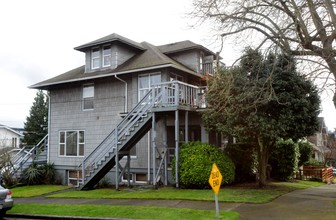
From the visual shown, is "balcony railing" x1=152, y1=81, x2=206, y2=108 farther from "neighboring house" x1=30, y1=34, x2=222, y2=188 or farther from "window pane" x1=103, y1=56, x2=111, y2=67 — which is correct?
"window pane" x1=103, y1=56, x2=111, y2=67

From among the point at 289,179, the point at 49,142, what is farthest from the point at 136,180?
the point at 289,179

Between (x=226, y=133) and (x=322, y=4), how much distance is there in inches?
271

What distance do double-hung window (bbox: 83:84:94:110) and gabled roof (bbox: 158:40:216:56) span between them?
17.6 ft

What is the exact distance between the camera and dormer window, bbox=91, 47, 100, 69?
76.5 ft

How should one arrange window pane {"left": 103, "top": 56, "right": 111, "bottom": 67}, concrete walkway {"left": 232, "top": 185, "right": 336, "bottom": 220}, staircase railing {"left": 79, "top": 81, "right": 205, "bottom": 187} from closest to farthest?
concrete walkway {"left": 232, "top": 185, "right": 336, "bottom": 220}, staircase railing {"left": 79, "top": 81, "right": 205, "bottom": 187}, window pane {"left": 103, "top": 56, "right": 111, "bottom": 67}

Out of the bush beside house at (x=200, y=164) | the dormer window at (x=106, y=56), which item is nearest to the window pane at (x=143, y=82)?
the dormer window at (x=106, y=56)

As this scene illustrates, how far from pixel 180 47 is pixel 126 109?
5.38m

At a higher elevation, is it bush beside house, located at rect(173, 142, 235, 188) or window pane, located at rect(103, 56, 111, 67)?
window pane, located at rect(103, 56, 111, 67)

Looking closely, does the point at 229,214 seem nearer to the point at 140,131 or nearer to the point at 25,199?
the point at 140,131

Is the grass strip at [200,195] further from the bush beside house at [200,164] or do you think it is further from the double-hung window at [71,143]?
the double-hung window at [71,143]

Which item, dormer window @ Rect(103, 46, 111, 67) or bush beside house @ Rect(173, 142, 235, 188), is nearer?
bush beside house @ Rect(173, 142, 235, 188)

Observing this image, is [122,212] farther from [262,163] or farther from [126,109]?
[126,109]

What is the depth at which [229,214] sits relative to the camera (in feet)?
34.5

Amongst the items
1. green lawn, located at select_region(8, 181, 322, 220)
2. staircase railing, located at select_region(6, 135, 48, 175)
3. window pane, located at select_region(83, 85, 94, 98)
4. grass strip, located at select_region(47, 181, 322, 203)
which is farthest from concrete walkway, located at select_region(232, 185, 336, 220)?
staircase railing, located at select_region(6, 135, 48, 175)
